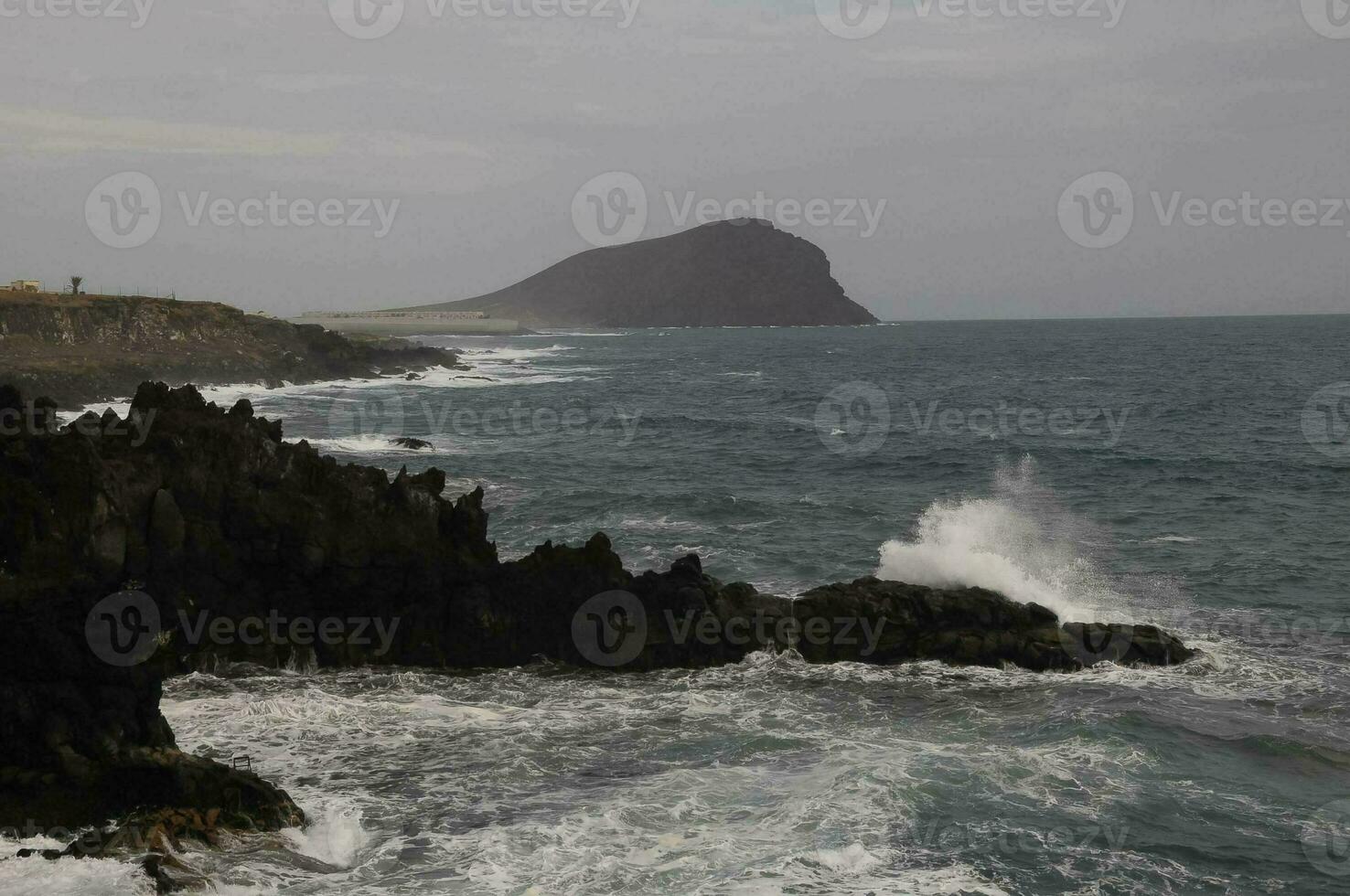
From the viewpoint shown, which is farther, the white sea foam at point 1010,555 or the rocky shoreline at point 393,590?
the white sea foam at point 1010,555

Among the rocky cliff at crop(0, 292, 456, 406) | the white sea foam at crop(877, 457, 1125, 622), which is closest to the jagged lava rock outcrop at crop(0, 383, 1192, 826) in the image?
the white sea foam at crop(877, 457, 1125, 622)

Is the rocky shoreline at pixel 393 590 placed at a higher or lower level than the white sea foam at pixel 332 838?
higher

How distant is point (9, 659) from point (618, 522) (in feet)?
74.9

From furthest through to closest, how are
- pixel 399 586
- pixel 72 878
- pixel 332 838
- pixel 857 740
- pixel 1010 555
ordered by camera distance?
pixel 1010 555
pixel 399 586
pixel 857 740
pixel 332 838
pixel 72 878

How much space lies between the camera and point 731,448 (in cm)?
5925

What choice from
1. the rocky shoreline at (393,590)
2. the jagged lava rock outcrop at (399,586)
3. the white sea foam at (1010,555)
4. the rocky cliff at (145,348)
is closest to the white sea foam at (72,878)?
the rocky shoreline at (393,590)

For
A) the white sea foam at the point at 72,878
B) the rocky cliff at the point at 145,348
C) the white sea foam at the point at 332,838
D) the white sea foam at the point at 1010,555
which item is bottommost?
the white sea foam at the point at 332,838

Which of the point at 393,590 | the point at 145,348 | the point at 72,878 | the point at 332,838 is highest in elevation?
the point at 145,348

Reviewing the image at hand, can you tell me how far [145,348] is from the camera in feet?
277

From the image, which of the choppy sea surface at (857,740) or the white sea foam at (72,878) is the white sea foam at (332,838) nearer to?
the choppy sea surface at (857,740)

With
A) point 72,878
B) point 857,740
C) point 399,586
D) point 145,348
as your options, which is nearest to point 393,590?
point 399,586

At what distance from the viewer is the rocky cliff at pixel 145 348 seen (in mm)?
69250

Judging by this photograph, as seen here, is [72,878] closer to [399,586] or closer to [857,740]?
[399,586]

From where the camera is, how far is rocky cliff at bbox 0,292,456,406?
227 ft
